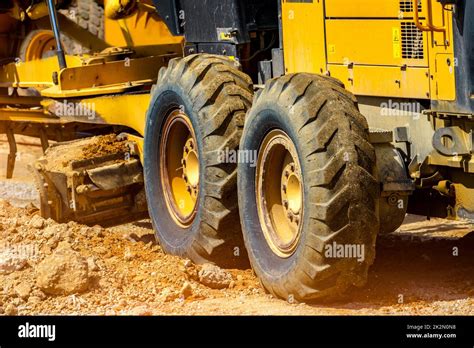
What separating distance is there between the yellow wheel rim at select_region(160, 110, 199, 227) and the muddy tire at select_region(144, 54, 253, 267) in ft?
0.06

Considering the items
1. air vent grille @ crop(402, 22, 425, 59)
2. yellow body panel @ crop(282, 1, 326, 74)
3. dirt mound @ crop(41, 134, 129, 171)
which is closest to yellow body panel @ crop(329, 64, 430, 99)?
air vent grille @ crop(402, 22, 425, 59)

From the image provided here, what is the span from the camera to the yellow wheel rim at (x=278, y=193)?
8406 mm

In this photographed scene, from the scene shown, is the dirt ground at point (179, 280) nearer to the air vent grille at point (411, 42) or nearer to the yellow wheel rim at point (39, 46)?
the air vent grille at point (411, 42)

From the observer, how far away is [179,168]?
10227 mm

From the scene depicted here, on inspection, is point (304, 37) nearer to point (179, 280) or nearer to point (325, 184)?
point (325, 184)

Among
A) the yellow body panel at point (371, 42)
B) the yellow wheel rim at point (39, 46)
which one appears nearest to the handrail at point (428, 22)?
the yellow body panel at point (371, 42)

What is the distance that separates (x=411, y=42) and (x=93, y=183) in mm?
3838

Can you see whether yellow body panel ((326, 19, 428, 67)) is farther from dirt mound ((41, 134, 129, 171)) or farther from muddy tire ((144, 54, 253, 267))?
dirt mound ((41, 134, 129, 171))

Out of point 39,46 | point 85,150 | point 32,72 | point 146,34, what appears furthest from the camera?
point 39,46

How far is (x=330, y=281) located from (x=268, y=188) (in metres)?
1.08

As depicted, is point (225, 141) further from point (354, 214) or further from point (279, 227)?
point (354, 214)

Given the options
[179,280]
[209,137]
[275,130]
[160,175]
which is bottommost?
[179,280]

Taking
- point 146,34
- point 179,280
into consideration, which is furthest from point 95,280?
point 146,34

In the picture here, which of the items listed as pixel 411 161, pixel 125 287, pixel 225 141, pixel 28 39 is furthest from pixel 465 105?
pixel 28 39
